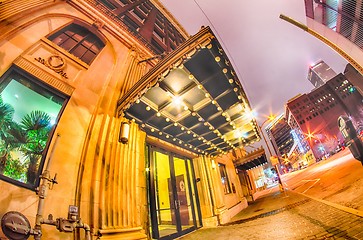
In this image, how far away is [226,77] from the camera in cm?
501

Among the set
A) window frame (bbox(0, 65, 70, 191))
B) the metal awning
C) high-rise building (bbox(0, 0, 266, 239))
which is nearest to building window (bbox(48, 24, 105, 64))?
high-rise building (bbox(0, 0, 266, 239))

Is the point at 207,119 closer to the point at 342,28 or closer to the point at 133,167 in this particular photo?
the point at 133,167

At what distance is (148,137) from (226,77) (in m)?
4.14

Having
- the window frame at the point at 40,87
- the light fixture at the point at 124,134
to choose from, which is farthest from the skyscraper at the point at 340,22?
the window frame at the point at 40,87

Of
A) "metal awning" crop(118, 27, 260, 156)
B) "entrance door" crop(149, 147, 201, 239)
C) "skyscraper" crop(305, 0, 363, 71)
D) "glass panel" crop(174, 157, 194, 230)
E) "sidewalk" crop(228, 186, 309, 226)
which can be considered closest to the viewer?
"metal awning" crop(118, 27, 260, 156)

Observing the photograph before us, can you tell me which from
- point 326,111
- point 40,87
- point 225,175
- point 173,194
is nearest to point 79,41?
point 40,87

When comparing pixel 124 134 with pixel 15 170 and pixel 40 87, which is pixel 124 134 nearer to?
pixel 15 170

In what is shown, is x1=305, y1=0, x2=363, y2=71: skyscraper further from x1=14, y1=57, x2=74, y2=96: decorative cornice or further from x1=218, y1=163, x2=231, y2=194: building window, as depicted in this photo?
x1=14, y1=57, x2=74, y2=96: decorative cornice

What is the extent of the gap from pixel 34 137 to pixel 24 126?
353 mm

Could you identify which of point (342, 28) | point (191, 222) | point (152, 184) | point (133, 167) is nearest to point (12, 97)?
point (133, 167)

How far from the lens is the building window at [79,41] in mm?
6009

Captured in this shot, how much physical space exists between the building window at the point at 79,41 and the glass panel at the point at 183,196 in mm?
6948

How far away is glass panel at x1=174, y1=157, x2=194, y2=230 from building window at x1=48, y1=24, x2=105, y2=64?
6948mm

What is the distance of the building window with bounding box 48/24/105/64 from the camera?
237 inches
